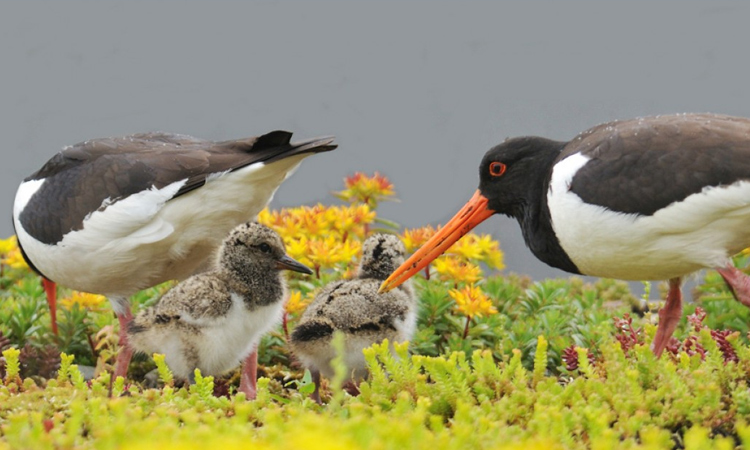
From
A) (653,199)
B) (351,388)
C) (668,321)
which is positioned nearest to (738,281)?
(653,199)

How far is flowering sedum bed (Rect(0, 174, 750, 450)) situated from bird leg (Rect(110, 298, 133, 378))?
263mm

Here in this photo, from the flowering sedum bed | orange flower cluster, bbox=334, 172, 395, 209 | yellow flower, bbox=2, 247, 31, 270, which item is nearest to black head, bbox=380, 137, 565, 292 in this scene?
the flowering sedum bed

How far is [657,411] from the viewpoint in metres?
2.91

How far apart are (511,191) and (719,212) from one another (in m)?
1.17

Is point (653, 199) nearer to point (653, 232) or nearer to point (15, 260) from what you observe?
point (653, 232)

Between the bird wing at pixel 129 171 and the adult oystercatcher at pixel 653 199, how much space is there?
1291 millimetres

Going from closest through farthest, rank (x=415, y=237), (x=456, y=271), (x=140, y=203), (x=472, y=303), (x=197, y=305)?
(x=197, y=305), (x=140, y=203), (x=472, y=303), (x=456, y=271), (x=415, y=237)

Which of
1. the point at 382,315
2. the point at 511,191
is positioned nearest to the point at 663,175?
the point at 511,191

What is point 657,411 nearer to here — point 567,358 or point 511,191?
point 567,358

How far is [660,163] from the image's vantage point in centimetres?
368

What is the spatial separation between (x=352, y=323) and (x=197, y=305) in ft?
2.47

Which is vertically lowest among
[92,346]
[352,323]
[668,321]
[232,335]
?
[92,346]

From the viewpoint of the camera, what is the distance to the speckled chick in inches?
159

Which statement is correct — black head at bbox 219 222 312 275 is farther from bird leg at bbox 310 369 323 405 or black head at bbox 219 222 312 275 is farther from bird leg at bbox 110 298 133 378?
bird leg at bbox 110 298 133 378
